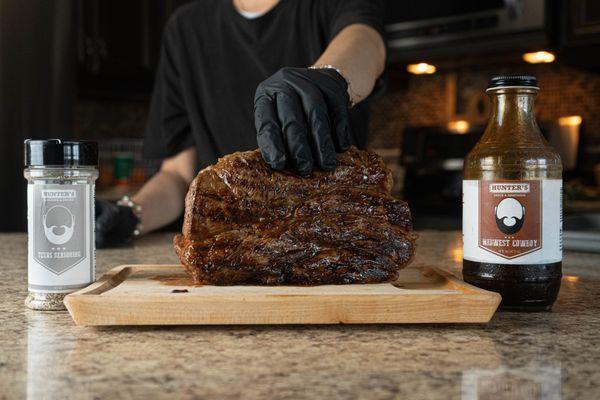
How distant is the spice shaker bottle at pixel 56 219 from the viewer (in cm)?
80

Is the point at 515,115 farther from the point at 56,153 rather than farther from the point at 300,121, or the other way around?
the point at 56,153

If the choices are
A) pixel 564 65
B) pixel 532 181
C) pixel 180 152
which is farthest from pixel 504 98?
pixel 564 65

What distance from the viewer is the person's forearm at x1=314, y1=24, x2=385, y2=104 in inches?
57.8

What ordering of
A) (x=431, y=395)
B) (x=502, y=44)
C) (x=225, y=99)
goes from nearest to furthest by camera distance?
(x=431, y=395) < (x=225, y=99) < (x=502, y=44)

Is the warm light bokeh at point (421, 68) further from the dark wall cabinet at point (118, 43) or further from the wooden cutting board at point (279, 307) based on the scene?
the wooden cutting board at point (279, 307)

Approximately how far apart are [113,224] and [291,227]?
0.74 meters

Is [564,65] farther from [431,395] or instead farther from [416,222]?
[431,395]

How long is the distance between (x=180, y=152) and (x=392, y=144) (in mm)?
2159

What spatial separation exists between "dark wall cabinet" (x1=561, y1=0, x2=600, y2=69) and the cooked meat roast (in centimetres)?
238

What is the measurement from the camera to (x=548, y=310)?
830mm

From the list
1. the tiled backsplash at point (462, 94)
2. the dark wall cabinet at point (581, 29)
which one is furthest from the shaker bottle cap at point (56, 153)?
the tiled backsplash at point (462, 94)

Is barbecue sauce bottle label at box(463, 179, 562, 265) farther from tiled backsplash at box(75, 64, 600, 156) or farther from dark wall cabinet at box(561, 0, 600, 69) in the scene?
tiled backsplash at box(75, 64, 600, 156)

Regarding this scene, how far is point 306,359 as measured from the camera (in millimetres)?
617

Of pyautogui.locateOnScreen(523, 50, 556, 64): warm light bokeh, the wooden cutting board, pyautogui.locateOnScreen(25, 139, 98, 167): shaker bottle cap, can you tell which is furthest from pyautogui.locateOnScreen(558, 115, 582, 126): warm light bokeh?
pyautogui.locateOnScreen(25, 139, 98, 167): shaker bottle cap
